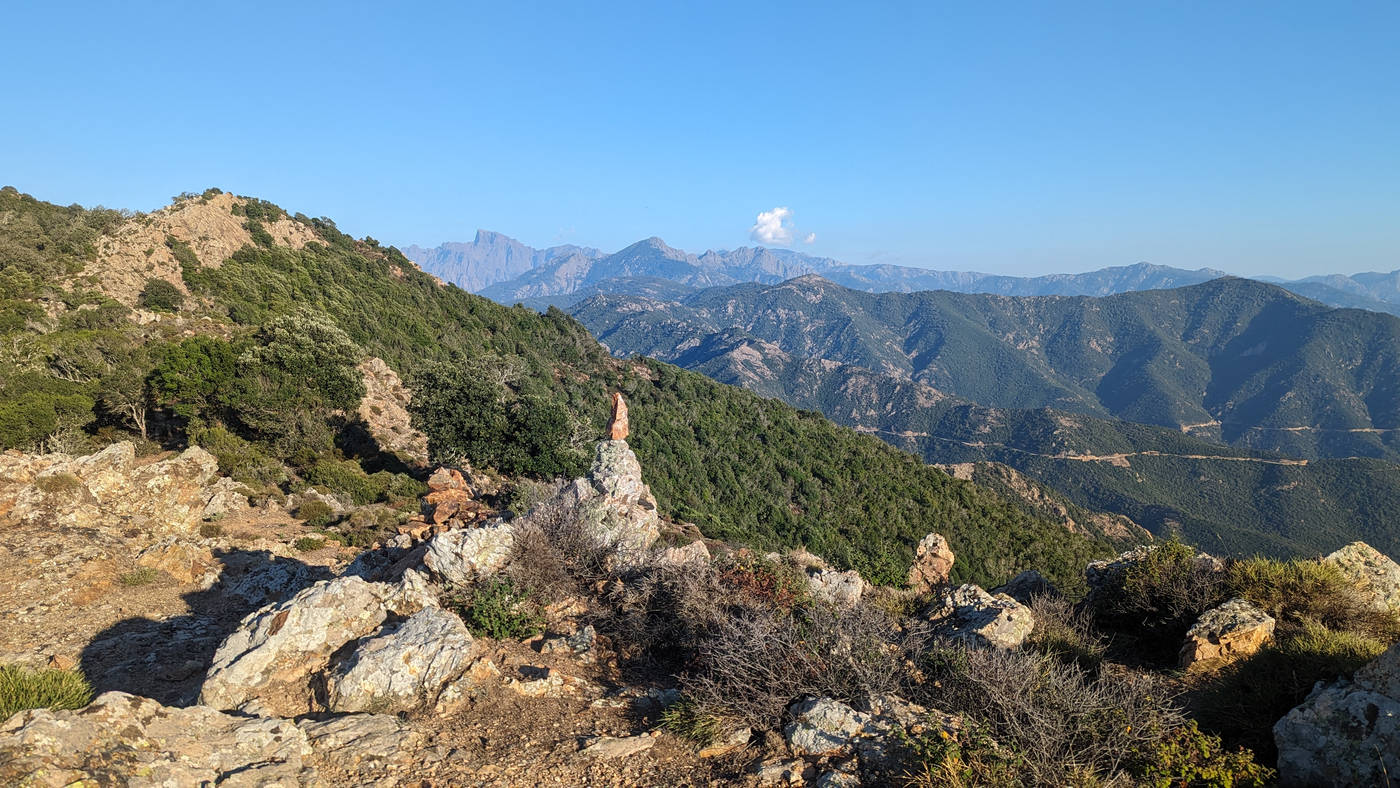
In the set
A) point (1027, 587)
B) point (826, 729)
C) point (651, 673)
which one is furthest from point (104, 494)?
point (1027, 587)

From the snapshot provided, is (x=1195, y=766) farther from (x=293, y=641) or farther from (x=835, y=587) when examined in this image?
(x=293, y=641)

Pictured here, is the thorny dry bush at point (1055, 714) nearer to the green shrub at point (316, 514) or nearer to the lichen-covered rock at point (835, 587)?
the lichen-covered rock at point (835, 587)

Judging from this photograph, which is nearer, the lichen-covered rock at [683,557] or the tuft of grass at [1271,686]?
the tuft of grass at [1271,686]

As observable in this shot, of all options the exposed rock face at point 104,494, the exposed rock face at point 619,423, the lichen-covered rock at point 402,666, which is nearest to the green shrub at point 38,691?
the lichen-covered rock at point 402,666

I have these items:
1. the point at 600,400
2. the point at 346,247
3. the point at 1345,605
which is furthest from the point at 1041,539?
the point at 346,247

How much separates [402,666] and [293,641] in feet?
5.22

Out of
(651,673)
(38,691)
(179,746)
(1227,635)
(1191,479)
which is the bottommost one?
(1191,479)

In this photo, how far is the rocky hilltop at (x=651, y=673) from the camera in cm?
537

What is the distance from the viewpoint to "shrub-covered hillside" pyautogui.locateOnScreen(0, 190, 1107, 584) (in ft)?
70.1

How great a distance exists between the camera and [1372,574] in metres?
9.16

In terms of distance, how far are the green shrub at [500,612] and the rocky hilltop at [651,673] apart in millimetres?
39

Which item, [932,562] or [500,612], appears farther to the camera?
[932,562]

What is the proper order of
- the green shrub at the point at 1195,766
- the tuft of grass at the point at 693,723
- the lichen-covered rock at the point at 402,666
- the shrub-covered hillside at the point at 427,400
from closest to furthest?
the green shrub at the point at 1195,766 < the tuft of grass at the point at 693,723 < the lichen-covered rock at the point at 402,666 < the shrub-covered hillside at the point at 427,400

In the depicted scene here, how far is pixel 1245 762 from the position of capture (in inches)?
207
